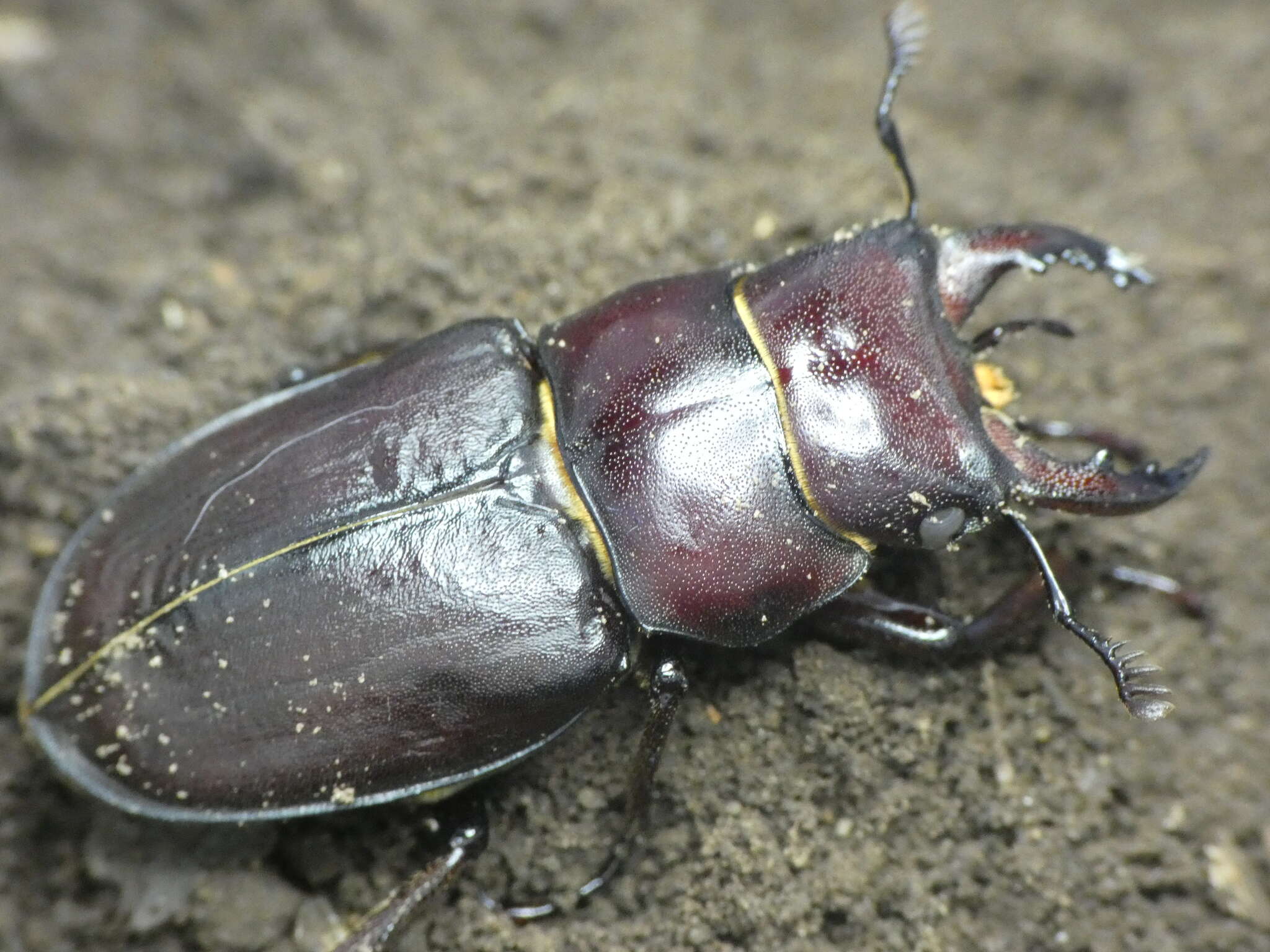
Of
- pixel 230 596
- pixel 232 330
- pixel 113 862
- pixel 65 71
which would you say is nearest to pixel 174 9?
pixel 65 71

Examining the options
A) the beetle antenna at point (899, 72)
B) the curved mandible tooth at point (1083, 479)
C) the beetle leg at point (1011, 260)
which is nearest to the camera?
the curved mandible tooth at point (1083, 479)

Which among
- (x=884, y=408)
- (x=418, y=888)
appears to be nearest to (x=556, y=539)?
(x=884, y=408)

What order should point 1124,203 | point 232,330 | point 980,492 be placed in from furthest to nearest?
point 1124,203 → point 232,330 → point 980,492

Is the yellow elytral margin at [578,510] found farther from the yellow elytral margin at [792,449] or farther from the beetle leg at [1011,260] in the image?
the beetle leg at [1011,260]

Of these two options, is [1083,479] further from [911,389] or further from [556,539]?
[556,539]

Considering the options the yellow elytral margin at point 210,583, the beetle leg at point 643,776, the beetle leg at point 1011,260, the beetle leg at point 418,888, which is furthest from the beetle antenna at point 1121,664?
the beetle leg at point 418,888

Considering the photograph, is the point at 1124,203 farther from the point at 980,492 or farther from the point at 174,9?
the point at 174,9
